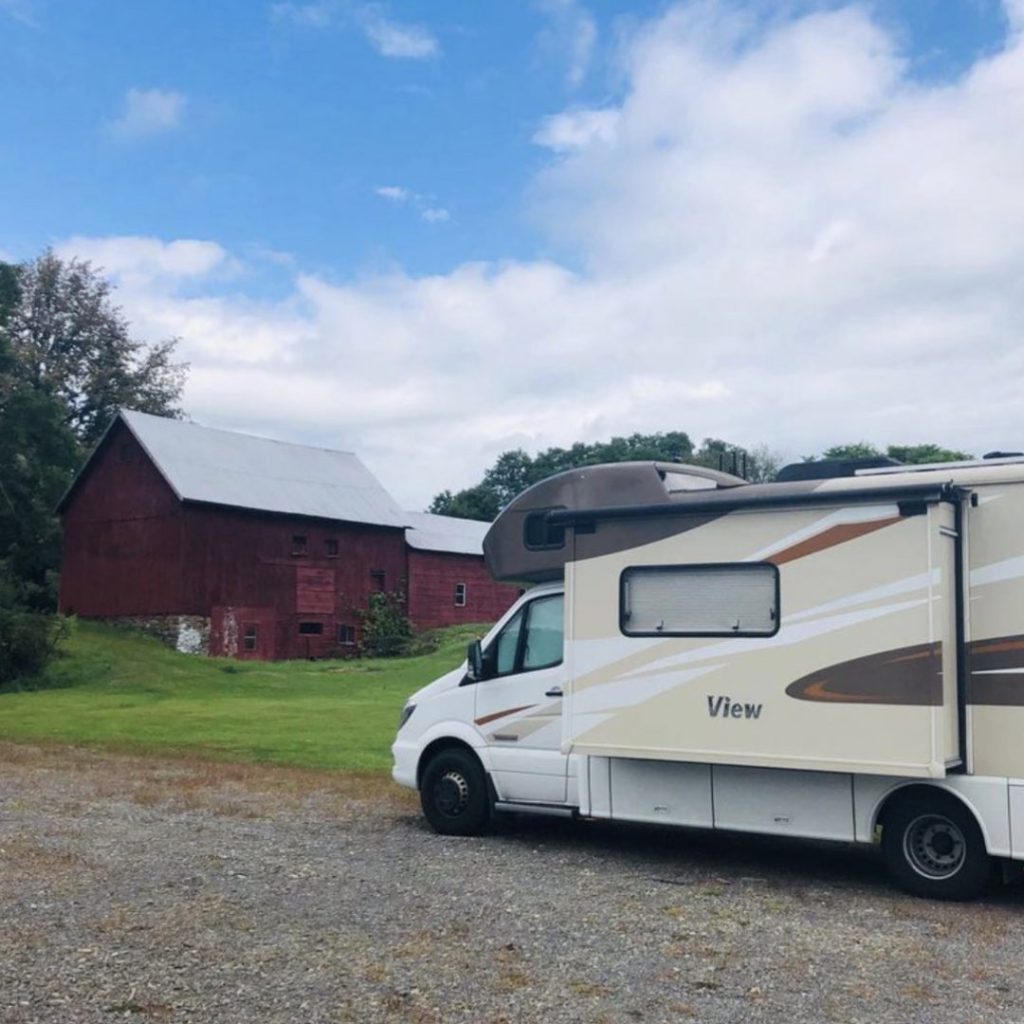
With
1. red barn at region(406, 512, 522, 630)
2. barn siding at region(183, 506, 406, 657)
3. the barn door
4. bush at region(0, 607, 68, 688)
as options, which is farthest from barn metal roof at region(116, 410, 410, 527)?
bush at region(0, 607, 68, 688)

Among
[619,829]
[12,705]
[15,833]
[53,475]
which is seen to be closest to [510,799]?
[619,829]

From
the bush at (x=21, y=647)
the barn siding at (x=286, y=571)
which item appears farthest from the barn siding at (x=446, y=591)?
the bush at (x=21, y=647)

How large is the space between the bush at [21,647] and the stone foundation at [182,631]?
6600mm

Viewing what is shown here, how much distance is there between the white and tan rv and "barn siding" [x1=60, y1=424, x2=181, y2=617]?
33.1 metres

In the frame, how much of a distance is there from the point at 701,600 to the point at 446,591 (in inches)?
1636

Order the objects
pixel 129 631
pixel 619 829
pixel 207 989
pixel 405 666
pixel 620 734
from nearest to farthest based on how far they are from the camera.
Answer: pixel 207 989 < pixel 620 734 < pixel 619 829 < pixel 405 666 < pixel 129 631

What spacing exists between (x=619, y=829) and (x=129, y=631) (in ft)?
110

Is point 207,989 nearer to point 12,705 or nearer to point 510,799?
point 510,799

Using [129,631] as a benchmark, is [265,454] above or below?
above

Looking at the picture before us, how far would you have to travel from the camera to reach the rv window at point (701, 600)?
952cm

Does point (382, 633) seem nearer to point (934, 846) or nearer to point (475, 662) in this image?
point (475, 662)

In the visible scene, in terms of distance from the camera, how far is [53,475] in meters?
44.3

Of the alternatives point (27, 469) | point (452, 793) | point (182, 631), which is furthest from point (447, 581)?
point (452, 793)

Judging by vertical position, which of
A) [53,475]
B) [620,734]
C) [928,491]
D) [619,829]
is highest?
[53,475]
